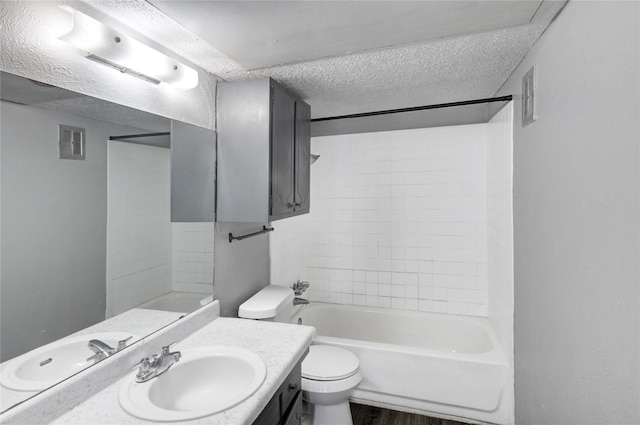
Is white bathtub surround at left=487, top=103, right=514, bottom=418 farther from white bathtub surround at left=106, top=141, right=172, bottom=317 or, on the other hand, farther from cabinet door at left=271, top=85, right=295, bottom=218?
white bathtub surround at left=106, top=141, right=172, bottom=317

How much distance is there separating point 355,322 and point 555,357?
191 centimetres

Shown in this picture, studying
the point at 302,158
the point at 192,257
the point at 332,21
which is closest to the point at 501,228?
the point at 302,158

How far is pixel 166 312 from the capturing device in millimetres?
1465

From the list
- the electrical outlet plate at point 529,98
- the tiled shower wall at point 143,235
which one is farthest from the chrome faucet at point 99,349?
the electrical outlet plate at point 529,98

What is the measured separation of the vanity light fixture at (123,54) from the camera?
3.41 feet

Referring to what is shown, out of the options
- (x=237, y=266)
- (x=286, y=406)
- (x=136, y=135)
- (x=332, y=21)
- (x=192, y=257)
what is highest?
(x=332, y=21)

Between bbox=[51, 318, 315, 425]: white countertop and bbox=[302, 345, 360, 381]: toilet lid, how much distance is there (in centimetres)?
53

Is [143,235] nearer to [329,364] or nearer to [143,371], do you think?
[143,371]

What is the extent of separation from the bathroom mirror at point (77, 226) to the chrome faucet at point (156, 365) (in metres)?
0.14

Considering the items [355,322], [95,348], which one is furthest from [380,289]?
[95,348]

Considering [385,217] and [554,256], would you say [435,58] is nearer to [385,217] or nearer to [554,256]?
[554,256]

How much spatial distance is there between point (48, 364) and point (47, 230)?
1.42 ft

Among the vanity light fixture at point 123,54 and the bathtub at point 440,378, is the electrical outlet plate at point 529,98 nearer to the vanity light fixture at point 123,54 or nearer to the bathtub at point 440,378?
the bathtub at point 440,378

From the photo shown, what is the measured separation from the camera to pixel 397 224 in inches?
118
